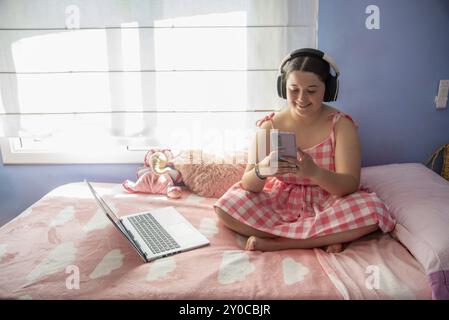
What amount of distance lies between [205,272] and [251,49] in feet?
3.06

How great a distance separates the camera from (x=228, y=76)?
5.11ft

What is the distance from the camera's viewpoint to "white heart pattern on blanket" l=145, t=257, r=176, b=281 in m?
0.99

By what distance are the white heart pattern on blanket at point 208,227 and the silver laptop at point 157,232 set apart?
3 centimetres

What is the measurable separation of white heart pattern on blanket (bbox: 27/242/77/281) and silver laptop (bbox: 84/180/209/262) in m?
0.17

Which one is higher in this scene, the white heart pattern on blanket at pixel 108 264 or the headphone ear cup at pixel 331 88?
the headphone ear cup at pixel 331 88

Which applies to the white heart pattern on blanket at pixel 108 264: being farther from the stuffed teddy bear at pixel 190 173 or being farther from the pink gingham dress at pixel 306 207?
the stuffed teddy bear at pixel 190 173

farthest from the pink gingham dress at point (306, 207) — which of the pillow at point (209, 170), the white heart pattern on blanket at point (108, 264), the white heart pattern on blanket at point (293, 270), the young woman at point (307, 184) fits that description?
the white heart pattern on blanket at point (108, 264)

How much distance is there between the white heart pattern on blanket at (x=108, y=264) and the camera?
1003 mm

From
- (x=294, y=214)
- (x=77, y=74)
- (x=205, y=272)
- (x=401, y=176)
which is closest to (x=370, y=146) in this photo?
(x=401, y=176)

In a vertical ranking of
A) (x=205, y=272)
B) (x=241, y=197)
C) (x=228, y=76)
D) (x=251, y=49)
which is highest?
(x=251, y=49)

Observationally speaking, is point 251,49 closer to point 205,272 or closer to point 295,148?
point 295,148

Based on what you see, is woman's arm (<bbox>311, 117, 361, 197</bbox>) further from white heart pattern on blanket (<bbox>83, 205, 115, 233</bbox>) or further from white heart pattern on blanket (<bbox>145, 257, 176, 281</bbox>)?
white heart pattern on blanket (<bbox>83, 205, 115, 233</bbox>)

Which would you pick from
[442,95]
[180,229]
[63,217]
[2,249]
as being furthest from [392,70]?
[2,249]

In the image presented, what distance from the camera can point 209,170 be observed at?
1581 millimetres
